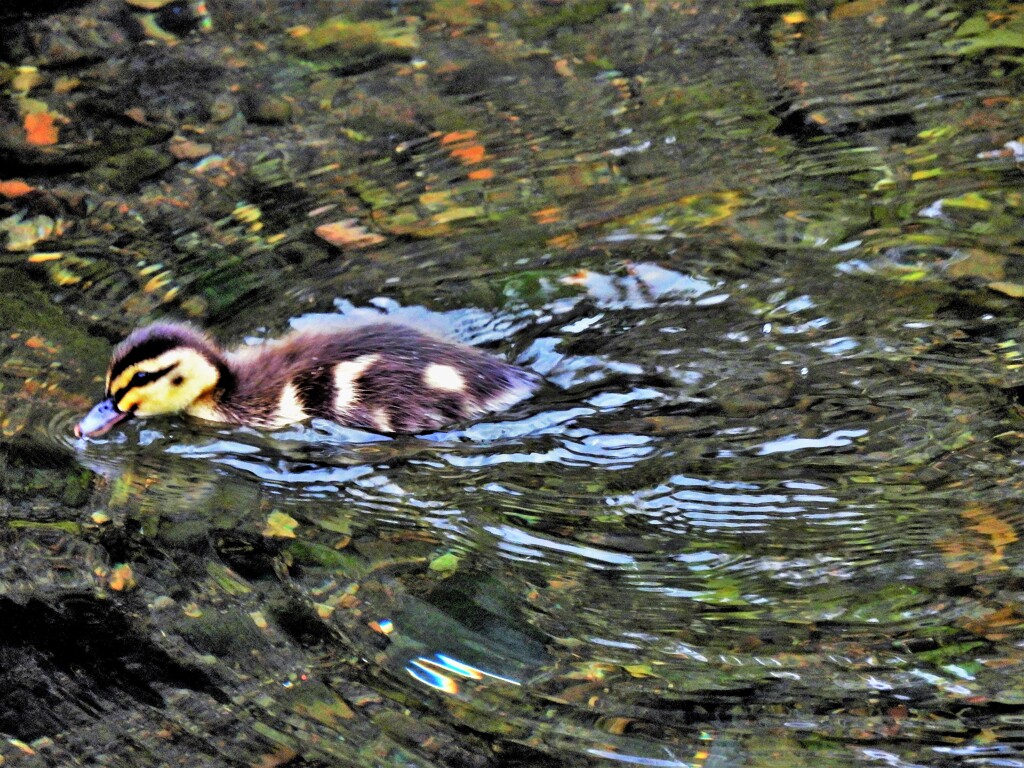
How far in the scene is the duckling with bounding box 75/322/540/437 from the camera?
12.6ft

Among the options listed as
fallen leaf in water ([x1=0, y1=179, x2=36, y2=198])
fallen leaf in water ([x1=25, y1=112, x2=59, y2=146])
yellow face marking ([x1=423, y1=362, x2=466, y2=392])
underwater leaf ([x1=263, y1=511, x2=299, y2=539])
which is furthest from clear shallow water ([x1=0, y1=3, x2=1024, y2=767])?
fallen leaf in water ([x1=25, y1=112, x2=59, y2=146])

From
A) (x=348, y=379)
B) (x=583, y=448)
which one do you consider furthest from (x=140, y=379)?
(x=583, y=448)

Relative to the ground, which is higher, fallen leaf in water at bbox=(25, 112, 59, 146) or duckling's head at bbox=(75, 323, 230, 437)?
fallen leaf in water at bbox=(25, 112, 59, 146)

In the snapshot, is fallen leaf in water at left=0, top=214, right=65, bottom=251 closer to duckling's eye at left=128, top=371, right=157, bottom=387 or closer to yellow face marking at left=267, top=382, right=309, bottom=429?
duckling's eye at left=128, top=371, right=157, bottom=387

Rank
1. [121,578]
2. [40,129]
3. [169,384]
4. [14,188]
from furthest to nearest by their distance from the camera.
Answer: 1. [40,129]
2. [14,188]
3. [169,384]
4. [121,578]

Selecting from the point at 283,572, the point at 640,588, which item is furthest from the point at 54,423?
the point at 640,588

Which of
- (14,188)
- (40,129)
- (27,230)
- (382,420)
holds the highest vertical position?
(40,129)

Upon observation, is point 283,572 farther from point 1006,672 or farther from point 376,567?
point 1006,672

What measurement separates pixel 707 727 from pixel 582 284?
1.94 metres

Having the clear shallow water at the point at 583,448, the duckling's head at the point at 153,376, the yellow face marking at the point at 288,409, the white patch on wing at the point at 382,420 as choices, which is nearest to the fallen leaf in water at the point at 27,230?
the clear shallow water at the point at 583,448

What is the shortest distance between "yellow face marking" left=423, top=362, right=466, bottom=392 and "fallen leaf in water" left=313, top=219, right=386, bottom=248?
1005 millimetres

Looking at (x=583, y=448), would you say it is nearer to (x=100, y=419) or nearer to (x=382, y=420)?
(x=382, y=420)

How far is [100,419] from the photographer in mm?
3898

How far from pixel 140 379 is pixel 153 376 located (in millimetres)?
38
